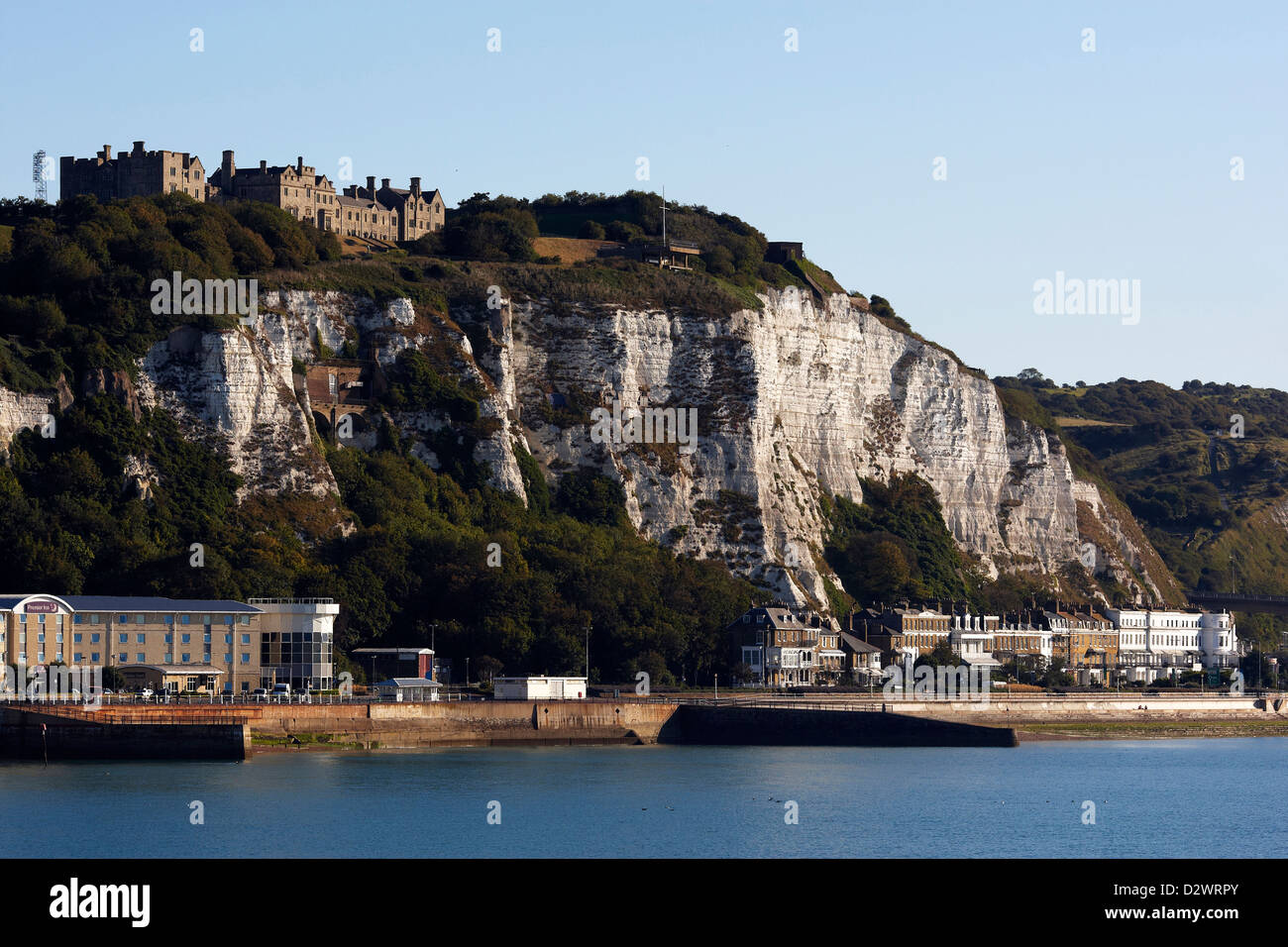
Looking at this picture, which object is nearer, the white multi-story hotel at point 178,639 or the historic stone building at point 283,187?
the white multi-story hotel at point 178,639

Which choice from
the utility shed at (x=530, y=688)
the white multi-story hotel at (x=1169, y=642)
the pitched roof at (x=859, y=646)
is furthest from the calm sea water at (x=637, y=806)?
the white multi-story hotel at (x=1169, y=642)

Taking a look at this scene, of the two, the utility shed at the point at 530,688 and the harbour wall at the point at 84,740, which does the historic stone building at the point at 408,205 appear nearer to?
the utility shed at the point at 530,688

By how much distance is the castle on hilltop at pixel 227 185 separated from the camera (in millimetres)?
136125

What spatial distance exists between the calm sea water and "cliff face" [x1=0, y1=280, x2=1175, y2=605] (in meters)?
35.2

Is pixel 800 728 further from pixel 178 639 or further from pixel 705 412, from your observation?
pixel 705 412

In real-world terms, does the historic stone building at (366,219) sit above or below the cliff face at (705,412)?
above

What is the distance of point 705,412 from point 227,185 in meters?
44.1

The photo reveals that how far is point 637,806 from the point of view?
55.8 m

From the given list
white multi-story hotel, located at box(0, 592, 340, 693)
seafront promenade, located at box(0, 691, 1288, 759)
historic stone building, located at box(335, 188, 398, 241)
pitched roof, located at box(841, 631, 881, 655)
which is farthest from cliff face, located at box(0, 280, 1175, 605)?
historic stone building, located at box(335, 188, 398, 241)

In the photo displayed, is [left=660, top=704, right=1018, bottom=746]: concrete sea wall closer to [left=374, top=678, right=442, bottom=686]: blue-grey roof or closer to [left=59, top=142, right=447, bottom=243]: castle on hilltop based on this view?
[left=374, top=678, right=442, bottom=686]: blue-grey roof

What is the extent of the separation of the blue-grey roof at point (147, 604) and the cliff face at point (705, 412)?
17617 millimetres

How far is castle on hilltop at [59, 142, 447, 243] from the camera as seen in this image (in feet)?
447

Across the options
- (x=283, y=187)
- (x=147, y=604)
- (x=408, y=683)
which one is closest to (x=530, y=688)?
(x=408, y=683)
